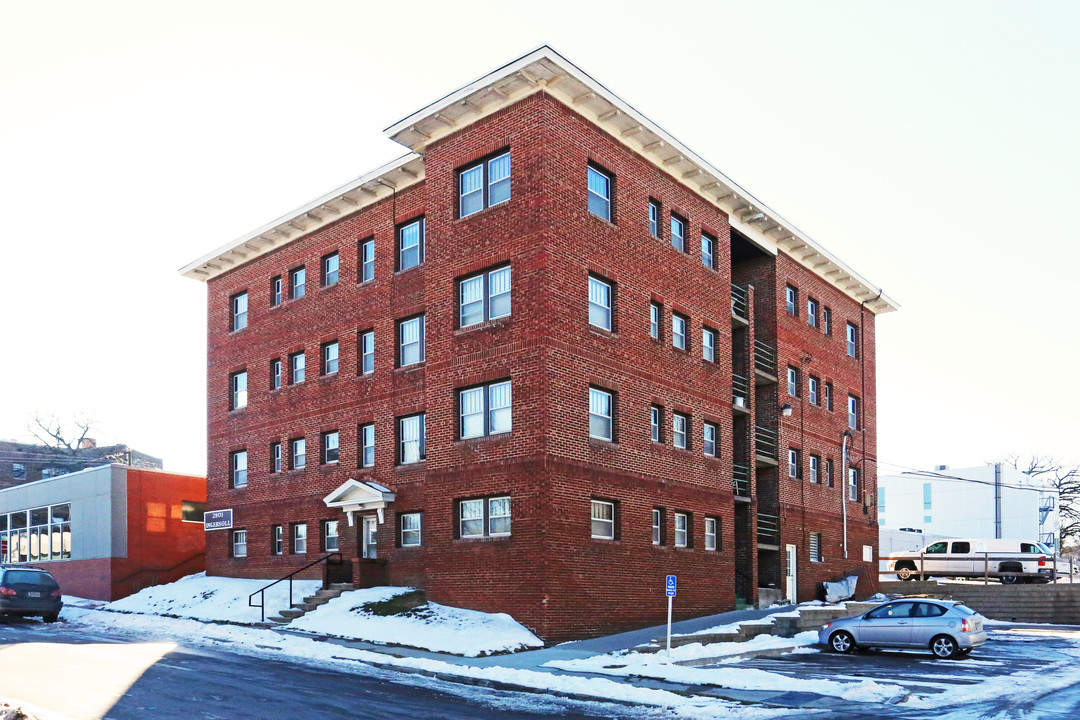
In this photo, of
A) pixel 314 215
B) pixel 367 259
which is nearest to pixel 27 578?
pixel 367 259

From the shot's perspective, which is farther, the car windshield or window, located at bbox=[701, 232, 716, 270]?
window, located at bbox=[701, 232, 716, 270]

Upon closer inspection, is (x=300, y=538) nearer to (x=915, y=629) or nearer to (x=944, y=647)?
(x=915, y=629)

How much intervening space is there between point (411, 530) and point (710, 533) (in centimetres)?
900

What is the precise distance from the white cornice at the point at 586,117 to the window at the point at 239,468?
46.4 ft

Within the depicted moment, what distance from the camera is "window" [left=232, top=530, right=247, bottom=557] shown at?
36.2 meters

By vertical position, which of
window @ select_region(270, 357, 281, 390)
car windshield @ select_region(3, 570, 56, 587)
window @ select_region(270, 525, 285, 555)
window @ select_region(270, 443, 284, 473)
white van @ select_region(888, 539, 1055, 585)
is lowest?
white van @ select_region(888, 539, 1055, 585)

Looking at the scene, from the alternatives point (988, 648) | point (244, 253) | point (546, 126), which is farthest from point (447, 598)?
point (244, 253)

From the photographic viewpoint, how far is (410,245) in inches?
1220

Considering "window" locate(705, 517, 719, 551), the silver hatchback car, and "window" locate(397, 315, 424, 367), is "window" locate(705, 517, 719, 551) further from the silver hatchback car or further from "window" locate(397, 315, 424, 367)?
"window" locate(397, 315, 424, 367)

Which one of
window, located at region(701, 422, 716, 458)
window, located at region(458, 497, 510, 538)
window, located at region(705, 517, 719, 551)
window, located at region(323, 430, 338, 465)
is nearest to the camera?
window, located at region(458, 497, 510, 538)

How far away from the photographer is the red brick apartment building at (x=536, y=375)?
25.4 metres

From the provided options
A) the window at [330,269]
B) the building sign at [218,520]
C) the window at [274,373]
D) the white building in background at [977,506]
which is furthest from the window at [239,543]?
the white building in background at [977,506]

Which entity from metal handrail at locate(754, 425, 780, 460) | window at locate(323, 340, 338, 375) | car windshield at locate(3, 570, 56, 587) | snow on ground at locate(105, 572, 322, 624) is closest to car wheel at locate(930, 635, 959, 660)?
metal handrail at locate(754, 425, 780, 460)

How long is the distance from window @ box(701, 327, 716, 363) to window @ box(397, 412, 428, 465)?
344 inches
